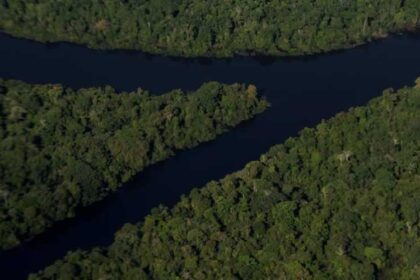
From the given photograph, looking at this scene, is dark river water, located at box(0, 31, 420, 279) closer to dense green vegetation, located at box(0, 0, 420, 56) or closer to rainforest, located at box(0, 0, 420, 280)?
rainforest, located at box(0, 0, 420, 280)

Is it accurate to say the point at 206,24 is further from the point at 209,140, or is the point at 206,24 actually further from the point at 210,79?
the point at 209,140

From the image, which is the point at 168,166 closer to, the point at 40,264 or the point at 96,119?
the point at 96,119

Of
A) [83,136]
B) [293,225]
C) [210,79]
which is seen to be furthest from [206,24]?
[293,225]

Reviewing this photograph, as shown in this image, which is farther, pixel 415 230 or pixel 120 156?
pixel 120 156

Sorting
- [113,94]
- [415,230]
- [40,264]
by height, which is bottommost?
[40,264]

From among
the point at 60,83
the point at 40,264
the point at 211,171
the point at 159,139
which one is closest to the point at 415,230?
the point at 211,171

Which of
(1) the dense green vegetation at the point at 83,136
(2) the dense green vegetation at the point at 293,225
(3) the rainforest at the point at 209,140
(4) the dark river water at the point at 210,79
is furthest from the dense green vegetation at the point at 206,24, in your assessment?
(2) the dense green vegetation at the point at 293,225
